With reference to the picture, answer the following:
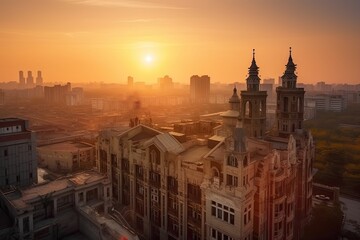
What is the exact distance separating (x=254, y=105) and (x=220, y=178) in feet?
63.6

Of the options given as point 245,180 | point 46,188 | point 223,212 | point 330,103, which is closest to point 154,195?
point 223,212

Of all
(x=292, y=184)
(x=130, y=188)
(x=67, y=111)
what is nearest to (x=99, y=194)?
(x=130, y=188)

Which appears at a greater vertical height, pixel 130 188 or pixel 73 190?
pixel 73 190

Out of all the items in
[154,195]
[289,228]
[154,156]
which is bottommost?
[289,228]

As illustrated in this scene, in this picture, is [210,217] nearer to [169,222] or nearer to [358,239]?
[169,222]

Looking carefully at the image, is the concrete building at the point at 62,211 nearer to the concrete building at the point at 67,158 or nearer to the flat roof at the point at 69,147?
the concrete building at the point at 67,158

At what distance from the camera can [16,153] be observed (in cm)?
4516

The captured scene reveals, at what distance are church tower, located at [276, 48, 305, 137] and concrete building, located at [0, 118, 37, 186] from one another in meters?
40.1

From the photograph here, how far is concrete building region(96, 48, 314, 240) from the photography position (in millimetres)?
25880

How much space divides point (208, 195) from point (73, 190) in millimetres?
14937

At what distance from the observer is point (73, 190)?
101 ft

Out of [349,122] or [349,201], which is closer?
[349,201]

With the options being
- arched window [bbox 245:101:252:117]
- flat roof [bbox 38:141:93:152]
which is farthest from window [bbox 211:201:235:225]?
flat roof [bbox 38:141:93:152]

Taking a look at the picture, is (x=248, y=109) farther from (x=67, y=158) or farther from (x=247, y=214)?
(x=67, y=158)
